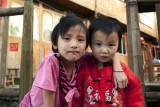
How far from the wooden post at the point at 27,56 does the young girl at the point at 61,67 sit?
1071 millimetres

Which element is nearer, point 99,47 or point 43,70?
point 43,70

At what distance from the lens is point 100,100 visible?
4.35 feet

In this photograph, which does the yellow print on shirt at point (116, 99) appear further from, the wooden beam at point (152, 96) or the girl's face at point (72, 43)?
the wooden beam at point (152, 96)

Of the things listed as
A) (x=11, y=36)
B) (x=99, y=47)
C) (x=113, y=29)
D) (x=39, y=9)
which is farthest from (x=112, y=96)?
(x=39, y=9)

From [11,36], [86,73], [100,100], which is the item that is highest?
[11,36]

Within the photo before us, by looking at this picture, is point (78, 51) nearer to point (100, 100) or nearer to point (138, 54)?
point (100, 100)

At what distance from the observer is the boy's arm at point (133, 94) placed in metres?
1.39

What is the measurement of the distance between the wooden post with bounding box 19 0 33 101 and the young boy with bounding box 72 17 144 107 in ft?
4.28

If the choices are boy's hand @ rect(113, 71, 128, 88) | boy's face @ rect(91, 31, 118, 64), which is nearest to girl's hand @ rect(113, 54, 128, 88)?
boy's hand @ rect(113, 71, 128, 88)

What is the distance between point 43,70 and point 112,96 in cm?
64

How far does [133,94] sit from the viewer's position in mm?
1407

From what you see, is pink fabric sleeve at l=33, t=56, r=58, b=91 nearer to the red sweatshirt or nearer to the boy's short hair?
the red sweatshirt

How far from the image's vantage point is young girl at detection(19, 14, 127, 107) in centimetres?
121

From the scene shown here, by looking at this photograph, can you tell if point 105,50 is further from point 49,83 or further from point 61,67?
point 49,83
